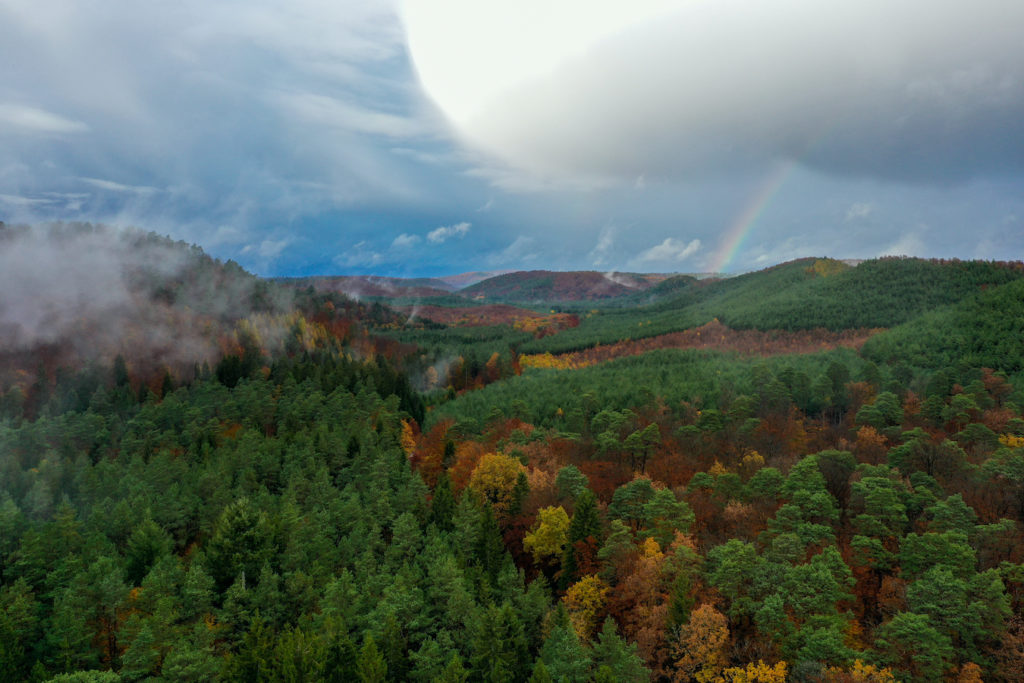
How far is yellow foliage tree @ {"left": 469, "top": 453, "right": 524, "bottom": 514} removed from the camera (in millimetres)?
84062

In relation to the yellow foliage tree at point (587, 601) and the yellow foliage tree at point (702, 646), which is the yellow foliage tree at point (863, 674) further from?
the yellow foliage tree at point (587, 601)

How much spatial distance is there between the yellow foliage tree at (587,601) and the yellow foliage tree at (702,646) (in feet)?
32.7

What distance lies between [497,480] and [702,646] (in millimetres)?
40786

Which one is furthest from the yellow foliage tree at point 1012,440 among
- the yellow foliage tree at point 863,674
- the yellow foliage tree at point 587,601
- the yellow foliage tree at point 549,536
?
the yellow foliage tree at point 587,601

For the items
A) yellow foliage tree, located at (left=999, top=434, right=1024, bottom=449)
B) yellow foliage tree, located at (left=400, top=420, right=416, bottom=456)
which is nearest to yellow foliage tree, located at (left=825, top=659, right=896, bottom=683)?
yellow foliage tree, located at (left=999, top=434, right=1024, bottom=449)

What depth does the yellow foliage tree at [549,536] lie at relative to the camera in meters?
72.2

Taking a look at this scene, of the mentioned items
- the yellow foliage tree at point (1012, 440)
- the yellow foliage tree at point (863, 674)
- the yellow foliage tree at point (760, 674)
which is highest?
the yellow foliage tree at point (1012, 440)

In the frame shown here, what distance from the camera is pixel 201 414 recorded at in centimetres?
12512

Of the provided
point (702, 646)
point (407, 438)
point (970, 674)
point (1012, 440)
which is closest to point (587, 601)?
point (702, 646)

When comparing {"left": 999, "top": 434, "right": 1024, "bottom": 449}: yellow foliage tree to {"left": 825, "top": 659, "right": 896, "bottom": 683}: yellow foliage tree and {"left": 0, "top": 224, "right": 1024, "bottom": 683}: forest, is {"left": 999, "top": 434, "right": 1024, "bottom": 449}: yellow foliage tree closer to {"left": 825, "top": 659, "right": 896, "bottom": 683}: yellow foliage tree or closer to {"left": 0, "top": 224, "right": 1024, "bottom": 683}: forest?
{"left": 0, "top": 224, "right": 1024, "bottom": 683}: forest

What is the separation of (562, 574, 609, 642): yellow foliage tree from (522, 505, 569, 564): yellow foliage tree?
10536 mm

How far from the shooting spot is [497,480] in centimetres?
8550

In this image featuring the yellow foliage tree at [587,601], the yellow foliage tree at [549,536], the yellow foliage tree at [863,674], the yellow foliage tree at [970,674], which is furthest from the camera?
the yellow foliage tree at [549,536]

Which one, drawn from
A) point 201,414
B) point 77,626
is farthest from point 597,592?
point 201,414
